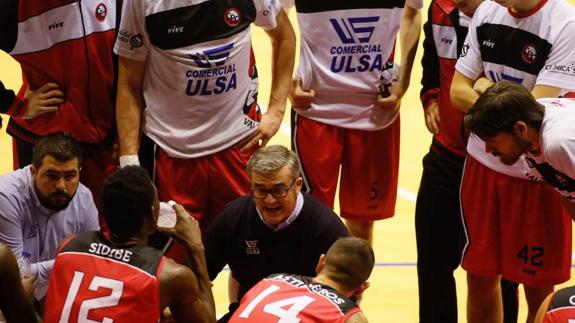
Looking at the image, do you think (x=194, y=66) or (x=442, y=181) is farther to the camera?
(x=442, y=181)

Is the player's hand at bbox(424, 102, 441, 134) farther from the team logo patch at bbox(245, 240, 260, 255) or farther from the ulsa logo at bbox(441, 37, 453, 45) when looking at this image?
the team logo patch at bbox(245, 240, 260, 255)

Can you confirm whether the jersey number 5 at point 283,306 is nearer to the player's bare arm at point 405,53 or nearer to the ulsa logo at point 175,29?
the ulsa logo at point 175,29

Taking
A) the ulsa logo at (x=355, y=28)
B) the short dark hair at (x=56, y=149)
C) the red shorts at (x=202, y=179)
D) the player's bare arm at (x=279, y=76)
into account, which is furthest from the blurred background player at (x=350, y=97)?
the short dark hair at (x=56, y=149)

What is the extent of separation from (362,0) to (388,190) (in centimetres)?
116

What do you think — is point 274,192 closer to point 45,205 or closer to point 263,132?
point 263,132

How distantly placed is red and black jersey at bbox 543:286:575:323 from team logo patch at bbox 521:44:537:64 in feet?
5.49

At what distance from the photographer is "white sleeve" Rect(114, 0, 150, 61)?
573cm

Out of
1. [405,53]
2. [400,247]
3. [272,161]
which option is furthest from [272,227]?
[400,247]

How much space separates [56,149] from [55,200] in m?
0.26

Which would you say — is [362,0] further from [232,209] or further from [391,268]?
[391,268]

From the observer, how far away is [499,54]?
574 cm

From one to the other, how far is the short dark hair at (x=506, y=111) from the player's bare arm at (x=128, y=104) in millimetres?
1866

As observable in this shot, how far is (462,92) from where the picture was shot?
5816mm

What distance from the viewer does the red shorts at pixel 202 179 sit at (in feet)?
19.6
